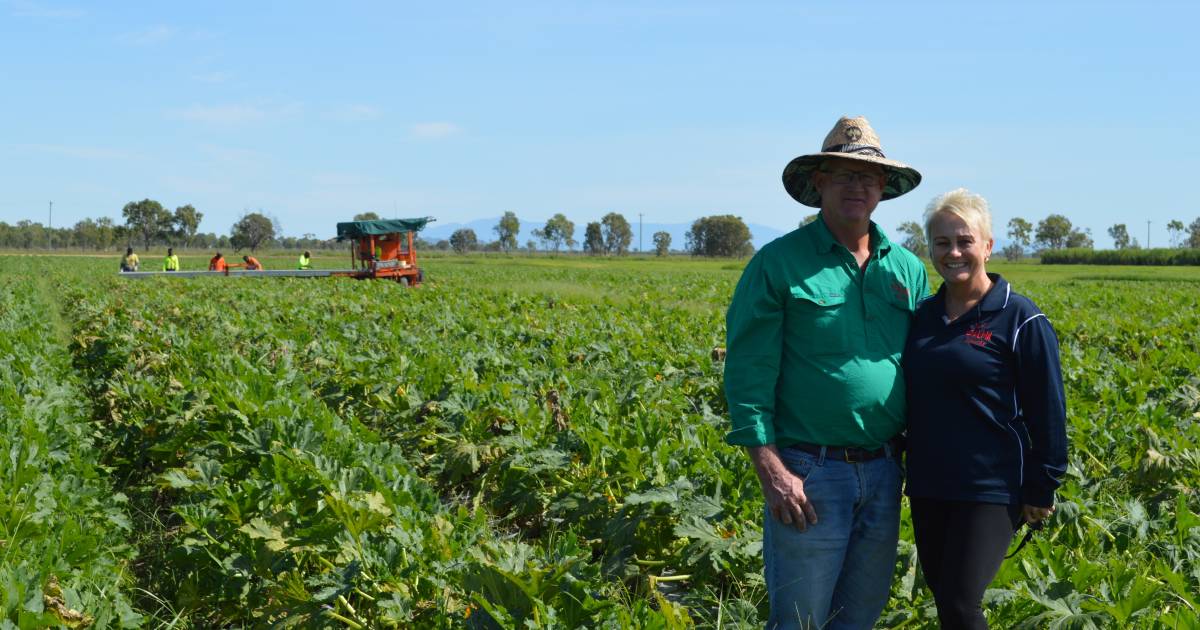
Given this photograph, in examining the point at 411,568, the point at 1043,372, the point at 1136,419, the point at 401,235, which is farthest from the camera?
the point at 401,235

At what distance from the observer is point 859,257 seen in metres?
3.04

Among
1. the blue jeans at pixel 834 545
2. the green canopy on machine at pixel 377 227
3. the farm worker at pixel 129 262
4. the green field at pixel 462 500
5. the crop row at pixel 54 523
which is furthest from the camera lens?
the farm worker at pixel 129 262

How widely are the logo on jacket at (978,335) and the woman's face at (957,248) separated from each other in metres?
0.16

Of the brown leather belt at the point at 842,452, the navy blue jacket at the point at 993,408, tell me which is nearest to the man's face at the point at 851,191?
the navy blue jacket at the point at 993,408

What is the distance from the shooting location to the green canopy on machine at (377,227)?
26766 mm

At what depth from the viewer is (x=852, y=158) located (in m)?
2.87

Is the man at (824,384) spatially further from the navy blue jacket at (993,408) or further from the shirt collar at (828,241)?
the navy blue jacket at (993,408)

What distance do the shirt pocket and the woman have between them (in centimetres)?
28

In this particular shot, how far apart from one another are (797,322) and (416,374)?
5.54 meters

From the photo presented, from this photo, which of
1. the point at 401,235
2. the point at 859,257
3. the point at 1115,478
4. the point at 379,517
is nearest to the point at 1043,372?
the point at 859,257

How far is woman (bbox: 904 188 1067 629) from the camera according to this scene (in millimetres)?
2773

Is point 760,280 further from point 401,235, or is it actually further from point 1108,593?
point 401,235

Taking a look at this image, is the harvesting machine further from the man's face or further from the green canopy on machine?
the man's face

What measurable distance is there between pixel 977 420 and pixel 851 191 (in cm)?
83
